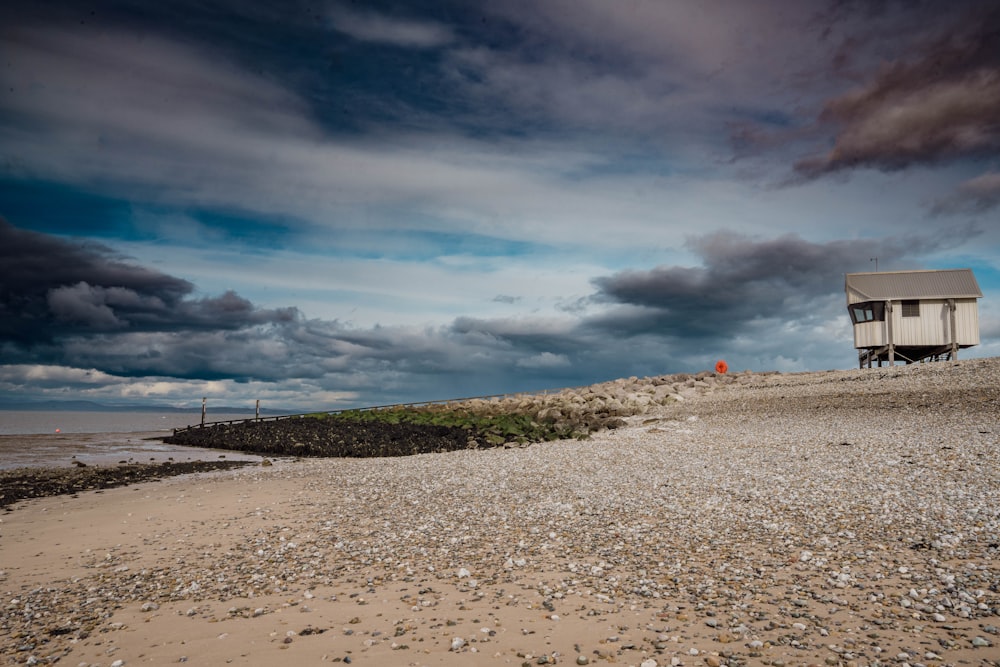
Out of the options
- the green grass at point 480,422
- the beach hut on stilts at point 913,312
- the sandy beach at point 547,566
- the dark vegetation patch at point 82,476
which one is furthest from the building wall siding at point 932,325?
the dark vegetation patch at point 82,476

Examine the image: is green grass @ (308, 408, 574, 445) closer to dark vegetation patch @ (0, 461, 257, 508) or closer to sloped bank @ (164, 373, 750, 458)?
sloped bank @ (164, 373, 750, 458)

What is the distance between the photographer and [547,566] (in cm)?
841

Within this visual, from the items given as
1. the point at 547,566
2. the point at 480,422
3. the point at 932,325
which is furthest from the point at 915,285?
the point at 547,566

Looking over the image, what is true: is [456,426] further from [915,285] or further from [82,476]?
[915,285]

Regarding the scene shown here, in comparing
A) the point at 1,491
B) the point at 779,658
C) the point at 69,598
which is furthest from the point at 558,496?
the point at 1,491

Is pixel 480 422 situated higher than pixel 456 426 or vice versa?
pixel 480 422

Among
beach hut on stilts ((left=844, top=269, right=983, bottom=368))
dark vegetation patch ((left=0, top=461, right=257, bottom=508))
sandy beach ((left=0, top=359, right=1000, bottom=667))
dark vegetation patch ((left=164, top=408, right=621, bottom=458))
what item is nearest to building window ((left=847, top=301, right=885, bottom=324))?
beach hut on stilts ((left=844, top=269, right=983, bottom=368))

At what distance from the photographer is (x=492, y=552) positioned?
30.0 feet

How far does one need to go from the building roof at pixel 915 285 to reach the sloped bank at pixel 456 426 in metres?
9.23

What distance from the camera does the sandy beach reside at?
→ 20.1ft

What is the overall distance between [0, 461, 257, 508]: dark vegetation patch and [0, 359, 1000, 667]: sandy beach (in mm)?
2378

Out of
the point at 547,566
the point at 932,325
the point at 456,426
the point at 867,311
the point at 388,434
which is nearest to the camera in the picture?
the point at 547,566

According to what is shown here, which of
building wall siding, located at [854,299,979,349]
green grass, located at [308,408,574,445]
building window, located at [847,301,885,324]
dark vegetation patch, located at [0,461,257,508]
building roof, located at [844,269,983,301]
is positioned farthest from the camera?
building window, located at [847,301,885,324]

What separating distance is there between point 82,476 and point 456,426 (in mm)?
16826
